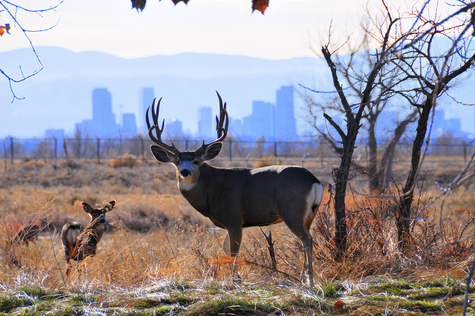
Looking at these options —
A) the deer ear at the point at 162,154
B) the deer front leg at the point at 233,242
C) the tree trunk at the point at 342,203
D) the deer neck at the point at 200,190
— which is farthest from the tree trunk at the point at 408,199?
the deer ear at the point at 162,154

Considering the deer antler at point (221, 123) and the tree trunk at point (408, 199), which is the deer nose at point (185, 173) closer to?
the deer antler at point (221, 123)

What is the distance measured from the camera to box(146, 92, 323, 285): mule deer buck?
234 inches

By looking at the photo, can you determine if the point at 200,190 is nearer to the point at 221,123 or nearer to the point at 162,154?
the point at 162,154

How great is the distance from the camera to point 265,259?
Result: 633 cm

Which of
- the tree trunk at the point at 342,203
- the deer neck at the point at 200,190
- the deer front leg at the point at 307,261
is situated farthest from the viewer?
the deer neck at the point at 200,190

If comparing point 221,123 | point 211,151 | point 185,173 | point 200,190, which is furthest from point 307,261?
point 221,123

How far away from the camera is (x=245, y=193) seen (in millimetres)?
6480

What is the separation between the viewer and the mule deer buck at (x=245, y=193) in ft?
19.5

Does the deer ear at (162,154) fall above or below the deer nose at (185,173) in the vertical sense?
above

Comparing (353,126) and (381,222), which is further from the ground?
(353,126)

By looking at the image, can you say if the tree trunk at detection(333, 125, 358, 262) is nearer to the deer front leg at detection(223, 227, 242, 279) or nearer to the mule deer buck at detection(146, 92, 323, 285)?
the mule deer buck at detection(146, 92, 323, 285)

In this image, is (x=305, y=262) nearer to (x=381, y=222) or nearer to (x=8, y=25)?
(x=381, y=222)

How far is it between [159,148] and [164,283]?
2.67 m

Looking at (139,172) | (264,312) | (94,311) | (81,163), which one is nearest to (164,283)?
(94,311)
